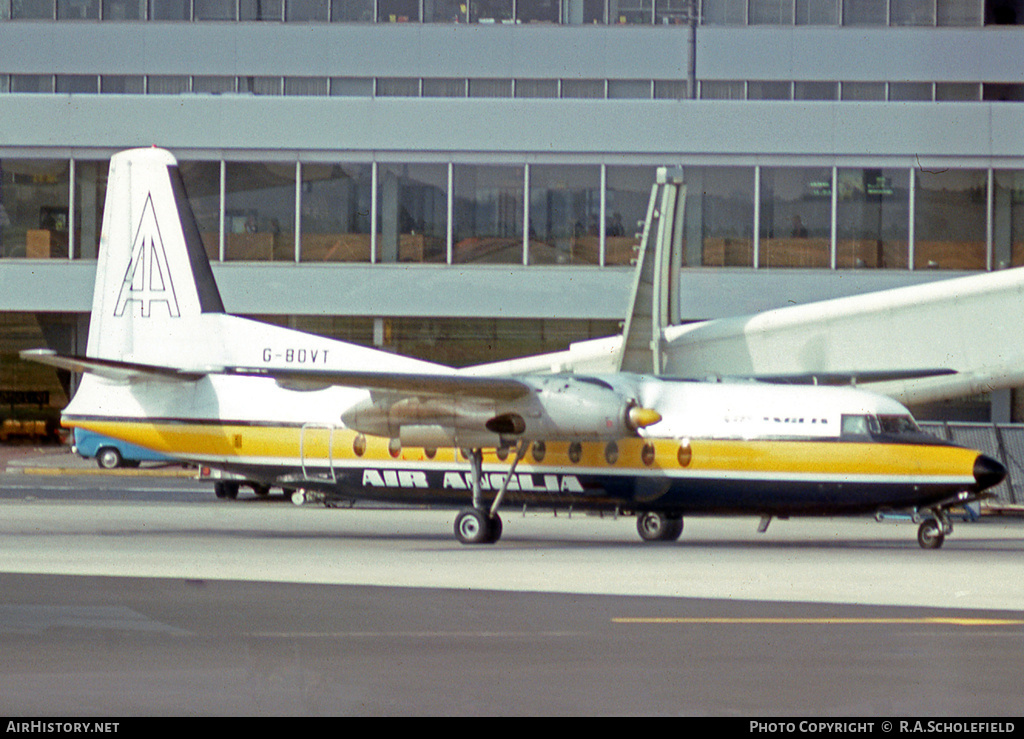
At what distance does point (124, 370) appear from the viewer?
22.8m

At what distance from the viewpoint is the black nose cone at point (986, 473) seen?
20.4m

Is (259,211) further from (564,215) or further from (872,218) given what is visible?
(872,218)

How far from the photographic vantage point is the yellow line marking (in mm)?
12922

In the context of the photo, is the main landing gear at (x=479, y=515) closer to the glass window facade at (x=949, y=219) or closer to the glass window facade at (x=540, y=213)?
the glass window facade at (x=540, y=213)

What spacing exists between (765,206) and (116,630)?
29643mm

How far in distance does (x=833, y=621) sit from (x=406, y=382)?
9202mm

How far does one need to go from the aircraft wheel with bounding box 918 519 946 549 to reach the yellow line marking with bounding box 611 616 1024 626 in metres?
8.73

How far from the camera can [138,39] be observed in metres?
48.3

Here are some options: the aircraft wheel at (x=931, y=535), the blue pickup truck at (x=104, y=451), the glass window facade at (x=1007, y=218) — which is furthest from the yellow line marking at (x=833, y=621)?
the blue pickup truck at (x=104, y=451)

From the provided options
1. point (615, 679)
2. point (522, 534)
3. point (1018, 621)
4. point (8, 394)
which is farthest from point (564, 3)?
point (615, 679)

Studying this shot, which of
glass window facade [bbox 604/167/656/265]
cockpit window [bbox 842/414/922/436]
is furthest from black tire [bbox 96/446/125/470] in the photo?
cockpit window [bbox 842/414/922/436]

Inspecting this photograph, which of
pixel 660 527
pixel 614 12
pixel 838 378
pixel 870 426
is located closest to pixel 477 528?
pixel 660 527

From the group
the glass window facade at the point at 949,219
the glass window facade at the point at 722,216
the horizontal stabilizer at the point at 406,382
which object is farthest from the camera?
the glass window facade at the point at 722,216
